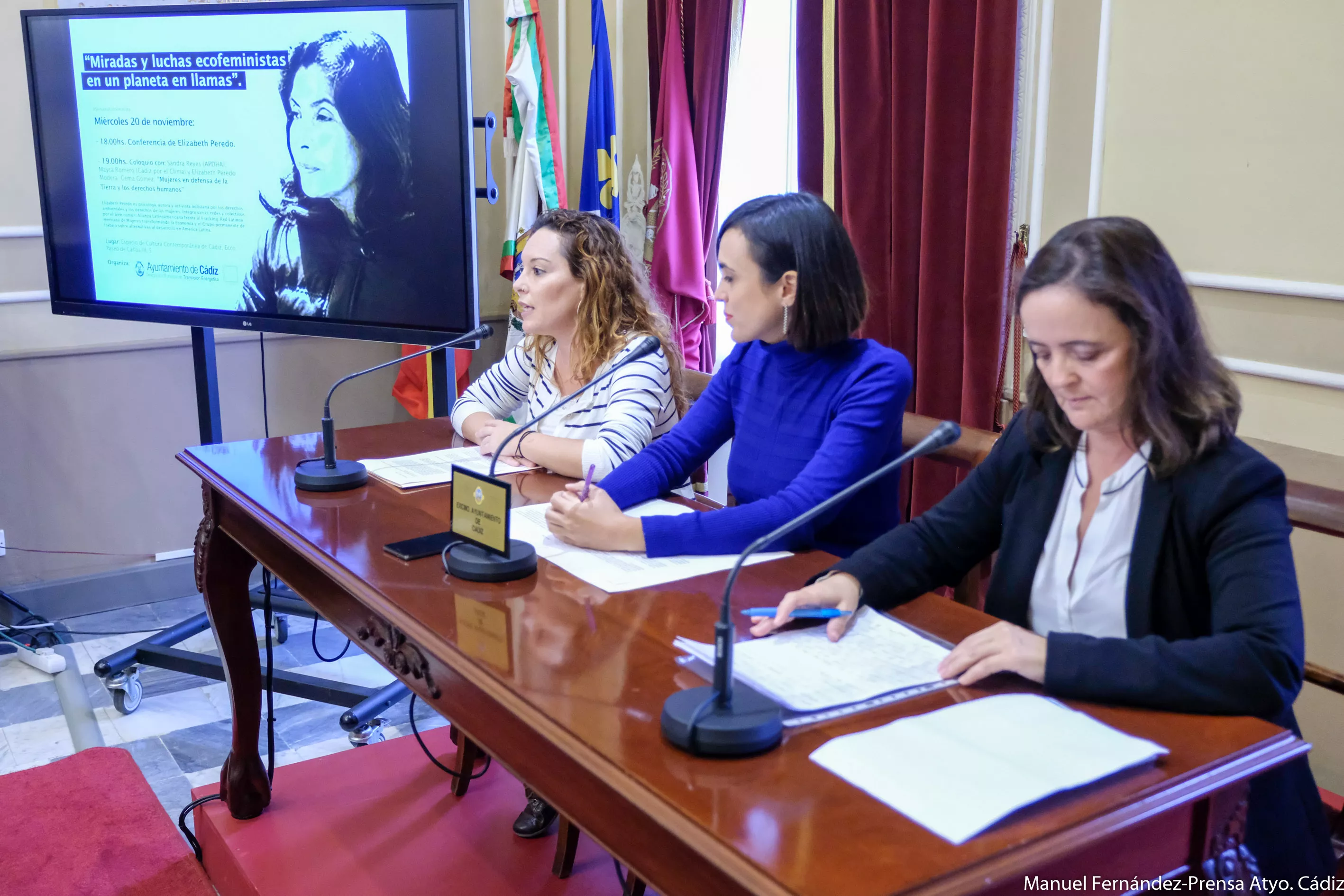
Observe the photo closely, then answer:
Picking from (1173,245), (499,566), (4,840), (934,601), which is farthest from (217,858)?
(1173,245)

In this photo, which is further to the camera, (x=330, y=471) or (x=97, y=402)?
(x=97, y=402)

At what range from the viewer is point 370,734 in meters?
2.59

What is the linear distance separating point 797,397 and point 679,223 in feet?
5.62

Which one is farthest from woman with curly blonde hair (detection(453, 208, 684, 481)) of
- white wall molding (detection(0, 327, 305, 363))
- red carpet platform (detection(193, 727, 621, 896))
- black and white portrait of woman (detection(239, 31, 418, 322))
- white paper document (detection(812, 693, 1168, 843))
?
white wall molding (detection(0, 327, 305, 363))

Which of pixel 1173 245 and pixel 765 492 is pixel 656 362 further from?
pixel 1173 245

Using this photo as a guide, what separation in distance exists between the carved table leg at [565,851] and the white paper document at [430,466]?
23.9 inches

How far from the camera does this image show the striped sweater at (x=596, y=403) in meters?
2.03

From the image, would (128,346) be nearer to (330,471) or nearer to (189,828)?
(189,828)

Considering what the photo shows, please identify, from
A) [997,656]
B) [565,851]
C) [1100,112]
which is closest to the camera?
[997,656]

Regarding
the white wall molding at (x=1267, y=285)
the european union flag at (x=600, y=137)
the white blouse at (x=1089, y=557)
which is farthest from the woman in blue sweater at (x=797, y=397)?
the european union flag at (x=600, y=137)

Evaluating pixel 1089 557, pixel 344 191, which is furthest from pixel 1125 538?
pixel 344 191

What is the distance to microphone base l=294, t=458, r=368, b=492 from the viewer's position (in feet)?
5.87

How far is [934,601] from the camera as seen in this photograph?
1.33 metres

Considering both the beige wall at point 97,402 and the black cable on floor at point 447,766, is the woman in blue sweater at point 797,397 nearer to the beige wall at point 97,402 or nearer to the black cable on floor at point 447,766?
the black cable on floor at point 447,766
